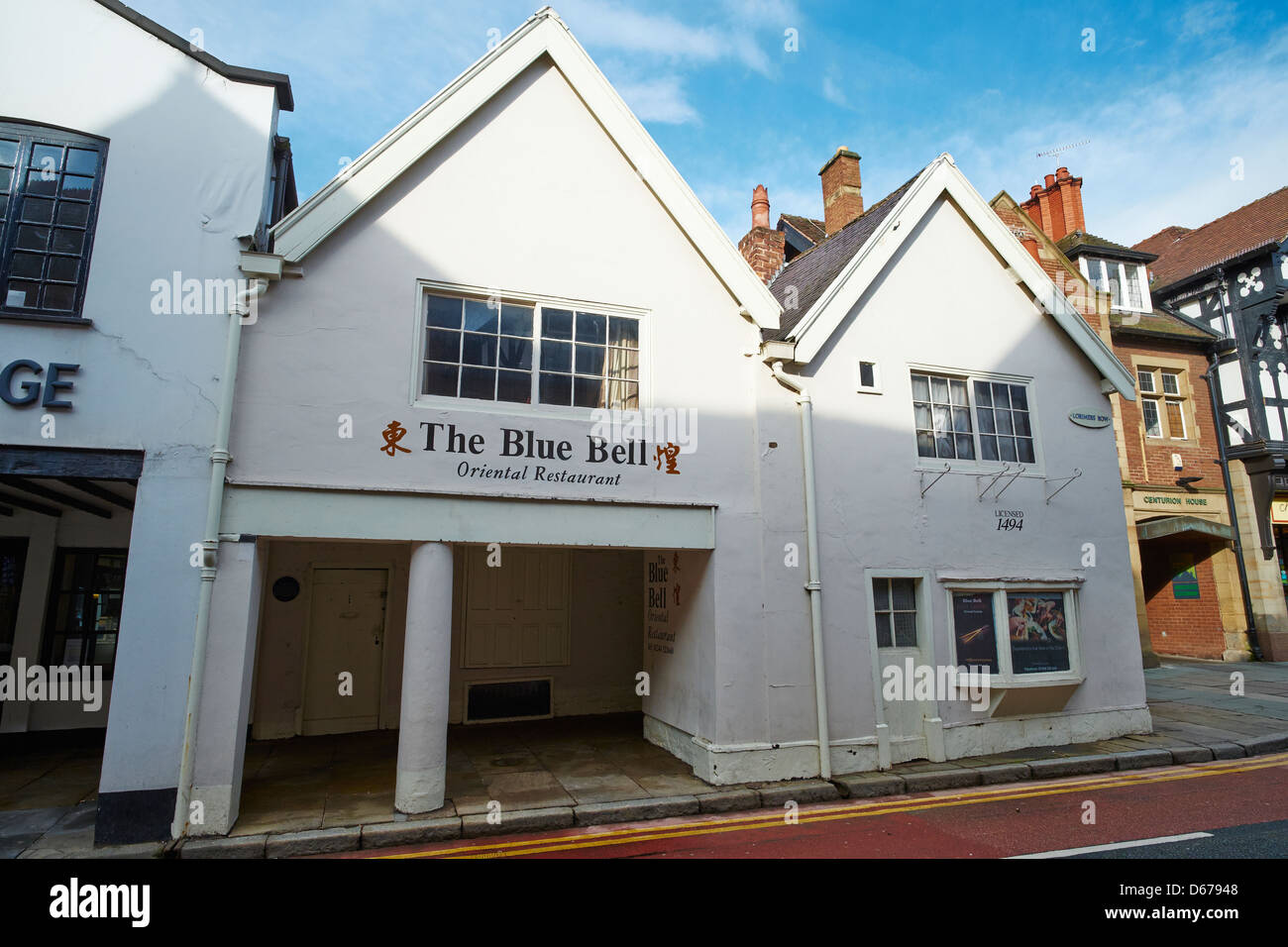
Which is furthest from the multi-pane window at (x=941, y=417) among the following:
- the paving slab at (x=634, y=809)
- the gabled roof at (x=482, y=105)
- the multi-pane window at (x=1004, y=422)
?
the paving slab at (x=634, y=809)

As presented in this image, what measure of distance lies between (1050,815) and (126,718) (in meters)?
8.70

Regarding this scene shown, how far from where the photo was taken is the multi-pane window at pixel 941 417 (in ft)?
31.2

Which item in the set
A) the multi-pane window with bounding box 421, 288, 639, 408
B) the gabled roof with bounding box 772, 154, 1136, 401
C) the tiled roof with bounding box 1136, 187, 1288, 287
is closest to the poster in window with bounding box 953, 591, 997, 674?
the gabled roof with bounding box 772, 154, 1136, 401

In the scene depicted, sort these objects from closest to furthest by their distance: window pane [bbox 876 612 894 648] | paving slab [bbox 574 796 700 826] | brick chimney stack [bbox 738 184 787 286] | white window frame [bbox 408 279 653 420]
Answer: paving slab [bbox 574 796 700 826] < white window frame [bbox 408 279 653 420] < window pane [bbox 876 612 894 648] < brick chimney stack [bbox 738 184 787 286]

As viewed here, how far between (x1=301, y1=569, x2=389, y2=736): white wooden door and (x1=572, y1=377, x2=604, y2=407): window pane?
4.61 metres

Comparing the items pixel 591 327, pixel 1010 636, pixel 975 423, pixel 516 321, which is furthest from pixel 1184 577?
pixel 516 321

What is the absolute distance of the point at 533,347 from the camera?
314 inches

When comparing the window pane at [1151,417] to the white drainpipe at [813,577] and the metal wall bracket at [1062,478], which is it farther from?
the white drainpipe at [813,577]

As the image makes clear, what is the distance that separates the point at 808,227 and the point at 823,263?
6419 millimetres

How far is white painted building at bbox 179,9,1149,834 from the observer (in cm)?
702

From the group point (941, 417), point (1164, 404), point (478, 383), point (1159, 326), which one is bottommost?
point (478, 383)

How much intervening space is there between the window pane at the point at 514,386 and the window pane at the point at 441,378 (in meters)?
0.49

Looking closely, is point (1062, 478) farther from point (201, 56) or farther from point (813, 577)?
point (201, 56)

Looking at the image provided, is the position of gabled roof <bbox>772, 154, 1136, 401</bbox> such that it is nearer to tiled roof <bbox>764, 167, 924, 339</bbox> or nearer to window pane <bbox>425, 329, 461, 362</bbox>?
tiled roof <bbox>764, 167, 924, 339</bbox>
